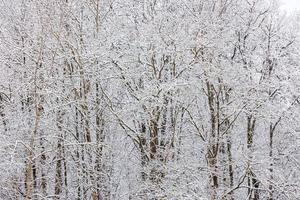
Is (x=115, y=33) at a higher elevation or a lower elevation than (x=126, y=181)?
higher

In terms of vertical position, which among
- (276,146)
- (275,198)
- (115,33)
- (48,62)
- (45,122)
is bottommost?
(275,198)

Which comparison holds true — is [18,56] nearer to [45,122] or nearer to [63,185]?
[45,122]

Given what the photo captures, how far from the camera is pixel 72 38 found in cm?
1666

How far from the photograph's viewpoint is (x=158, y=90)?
592 inches

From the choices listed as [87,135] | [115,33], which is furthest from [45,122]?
[115,33]

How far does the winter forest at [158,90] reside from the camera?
15.6m

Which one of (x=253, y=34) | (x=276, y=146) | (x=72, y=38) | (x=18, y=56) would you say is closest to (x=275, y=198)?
(x=276, y=146)

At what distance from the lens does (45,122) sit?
54.5ft

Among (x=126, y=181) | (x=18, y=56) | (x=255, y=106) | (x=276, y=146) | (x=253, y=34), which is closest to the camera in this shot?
(x=255, y=106)

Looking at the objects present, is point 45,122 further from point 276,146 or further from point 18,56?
point 276,146

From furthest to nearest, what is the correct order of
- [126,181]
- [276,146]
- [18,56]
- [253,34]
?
1. [126,181]
2. [276,146]
3. [253,34]
4. [18,56]

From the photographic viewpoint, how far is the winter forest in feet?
51.2

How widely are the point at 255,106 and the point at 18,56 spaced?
895 cm

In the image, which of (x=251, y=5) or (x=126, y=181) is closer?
(x=251, y=5)
